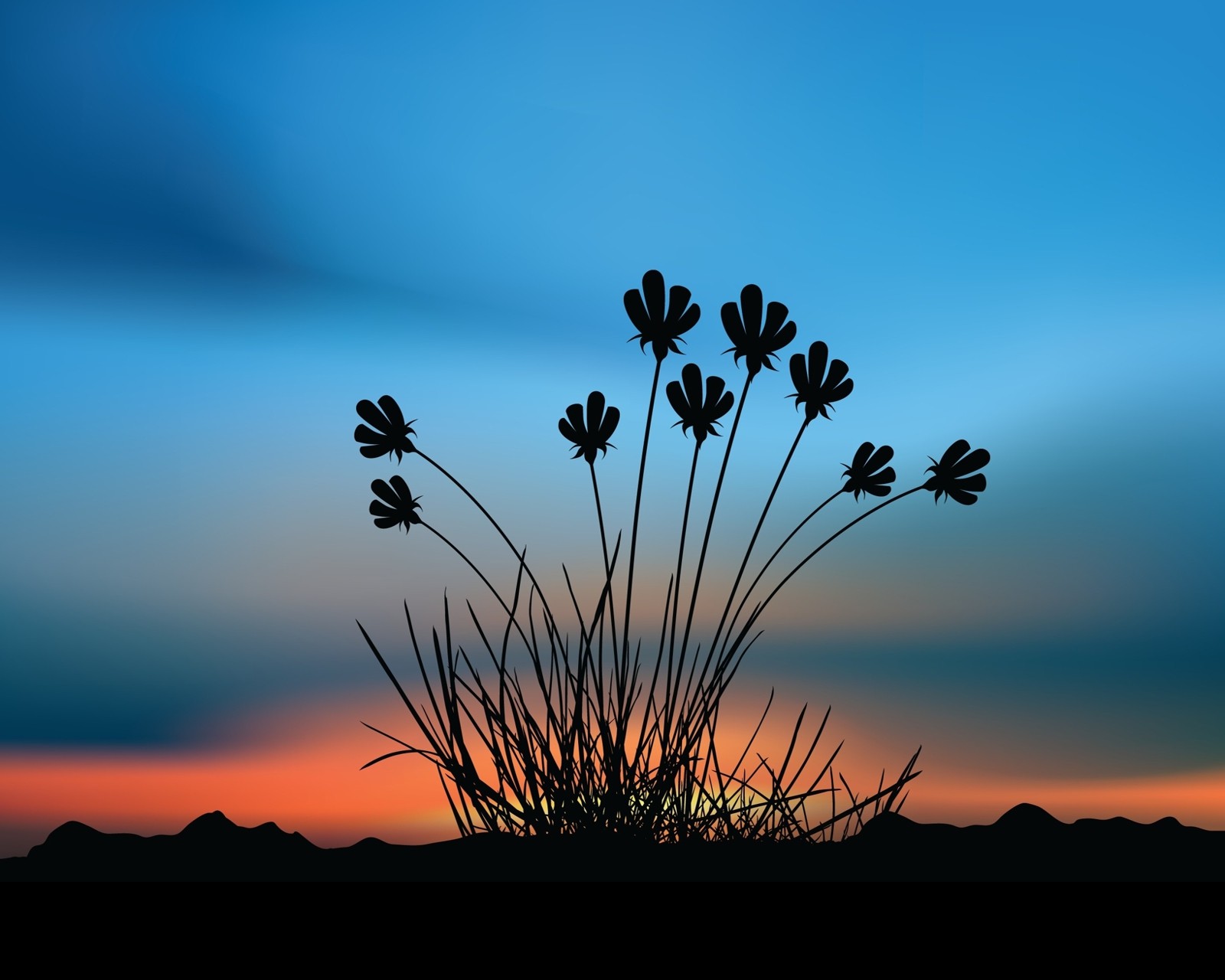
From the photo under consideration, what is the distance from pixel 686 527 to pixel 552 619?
1.92 ft

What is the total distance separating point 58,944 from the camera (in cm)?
163

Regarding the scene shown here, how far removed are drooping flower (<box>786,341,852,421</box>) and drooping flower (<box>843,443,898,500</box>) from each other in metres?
0.33

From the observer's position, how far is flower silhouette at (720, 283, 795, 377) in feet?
10.0

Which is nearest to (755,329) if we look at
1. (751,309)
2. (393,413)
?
(751,309)

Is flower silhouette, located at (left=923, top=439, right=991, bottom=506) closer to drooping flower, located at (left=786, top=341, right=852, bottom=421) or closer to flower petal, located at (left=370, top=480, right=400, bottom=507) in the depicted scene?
drooping flower, located at (left=786, top=341, right=852, bottom=421)

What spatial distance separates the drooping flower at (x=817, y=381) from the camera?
3.31 meters

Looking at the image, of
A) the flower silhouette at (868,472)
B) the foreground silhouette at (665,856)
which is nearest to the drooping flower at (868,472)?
the flower silhouette at (868,472)

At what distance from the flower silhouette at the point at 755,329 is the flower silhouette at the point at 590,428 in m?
0.47

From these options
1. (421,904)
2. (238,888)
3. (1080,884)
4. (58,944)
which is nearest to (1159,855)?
(1080,884)

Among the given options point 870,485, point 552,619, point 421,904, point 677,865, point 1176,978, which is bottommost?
point 1176,978

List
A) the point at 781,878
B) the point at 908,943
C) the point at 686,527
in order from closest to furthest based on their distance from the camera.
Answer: the point at 908,943 → the point at 781,878 → the point at 686,527

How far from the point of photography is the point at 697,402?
3246 millimetres

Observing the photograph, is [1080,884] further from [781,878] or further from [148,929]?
[148,929]

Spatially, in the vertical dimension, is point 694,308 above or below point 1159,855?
above
